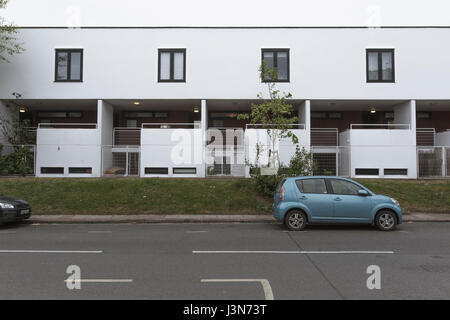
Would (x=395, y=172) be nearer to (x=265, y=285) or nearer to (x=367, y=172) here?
(x=367, y=172)

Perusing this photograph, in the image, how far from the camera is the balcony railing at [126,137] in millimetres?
20422

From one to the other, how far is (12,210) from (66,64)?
10751 mm

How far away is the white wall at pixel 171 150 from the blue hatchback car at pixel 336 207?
867cm

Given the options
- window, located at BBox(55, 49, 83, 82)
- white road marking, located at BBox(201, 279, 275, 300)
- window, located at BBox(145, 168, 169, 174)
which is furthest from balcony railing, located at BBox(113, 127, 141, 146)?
white road marking, located at BBox(201, 279, 275, 300)

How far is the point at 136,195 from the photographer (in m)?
14.7

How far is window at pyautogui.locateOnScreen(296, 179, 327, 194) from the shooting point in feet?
33.7

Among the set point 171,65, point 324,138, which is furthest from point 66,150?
point 324,138

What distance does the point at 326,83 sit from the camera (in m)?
18.8

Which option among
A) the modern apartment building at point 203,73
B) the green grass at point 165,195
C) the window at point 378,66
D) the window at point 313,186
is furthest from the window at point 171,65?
the window at point 313,186

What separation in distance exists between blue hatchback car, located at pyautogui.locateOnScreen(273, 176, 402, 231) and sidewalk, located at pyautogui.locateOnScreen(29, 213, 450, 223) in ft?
6.72

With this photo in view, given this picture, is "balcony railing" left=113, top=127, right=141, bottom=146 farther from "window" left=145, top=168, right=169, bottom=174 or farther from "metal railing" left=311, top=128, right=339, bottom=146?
"metal railing" left=311, top=128, right=339, bottom=146

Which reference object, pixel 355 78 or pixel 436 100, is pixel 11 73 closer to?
pixel 355 78

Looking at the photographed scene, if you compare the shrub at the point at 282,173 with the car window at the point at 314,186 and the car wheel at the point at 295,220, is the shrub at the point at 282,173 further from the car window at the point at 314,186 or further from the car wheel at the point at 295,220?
the car wheel at the point at 295,220
